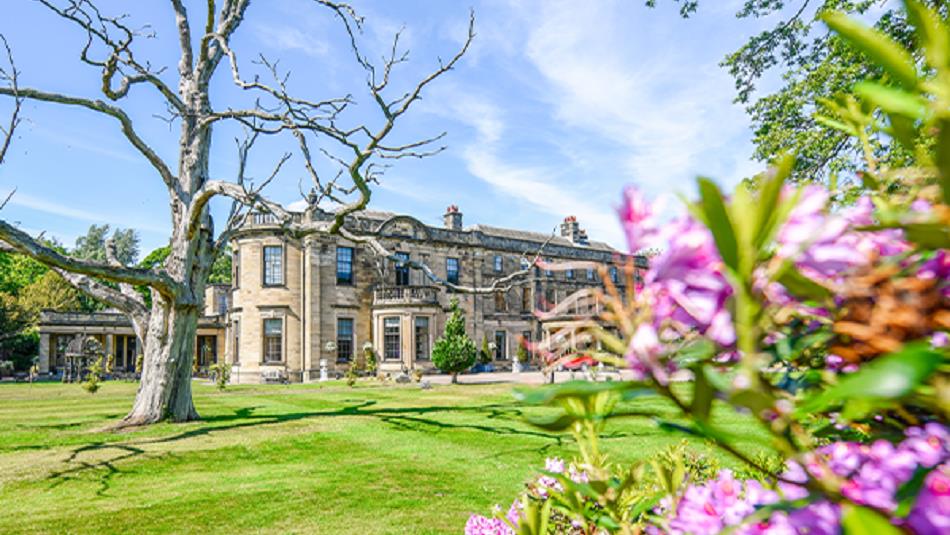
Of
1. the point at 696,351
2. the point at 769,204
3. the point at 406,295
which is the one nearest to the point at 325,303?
the point at 406,295

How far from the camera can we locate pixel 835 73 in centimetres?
1016

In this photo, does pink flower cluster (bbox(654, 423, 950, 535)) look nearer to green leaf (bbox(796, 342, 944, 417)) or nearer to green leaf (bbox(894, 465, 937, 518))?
green leaf (bbox(894, 465, 937, 518))

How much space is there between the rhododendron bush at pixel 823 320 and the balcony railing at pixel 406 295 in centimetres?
3107

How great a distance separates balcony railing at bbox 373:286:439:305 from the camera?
31734mm

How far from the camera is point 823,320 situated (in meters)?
0.77

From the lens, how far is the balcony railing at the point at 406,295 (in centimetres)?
3173

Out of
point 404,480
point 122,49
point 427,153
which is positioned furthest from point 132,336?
point 404,480

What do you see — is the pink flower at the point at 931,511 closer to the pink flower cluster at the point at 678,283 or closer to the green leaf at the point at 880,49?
the pink flower cluster at the point at 678,283

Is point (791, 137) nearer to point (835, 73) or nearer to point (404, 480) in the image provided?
point (835, 73)

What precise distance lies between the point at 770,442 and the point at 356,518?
5.55 meters

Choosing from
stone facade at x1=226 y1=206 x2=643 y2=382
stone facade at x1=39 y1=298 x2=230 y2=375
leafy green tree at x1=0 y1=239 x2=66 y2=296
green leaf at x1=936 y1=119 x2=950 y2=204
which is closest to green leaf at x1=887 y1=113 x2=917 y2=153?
green leaf at x1=936 y1=119 x2=950 y2=204

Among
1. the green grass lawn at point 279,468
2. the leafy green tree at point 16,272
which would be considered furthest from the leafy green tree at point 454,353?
the leafy green tree at point 16,272

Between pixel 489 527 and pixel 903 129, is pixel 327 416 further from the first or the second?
pixel 903 129

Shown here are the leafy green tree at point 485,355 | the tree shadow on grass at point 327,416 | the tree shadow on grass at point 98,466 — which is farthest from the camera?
the leafy green tree at point 485,355
